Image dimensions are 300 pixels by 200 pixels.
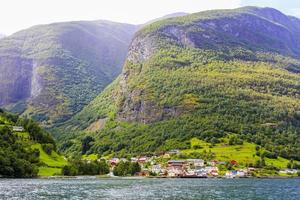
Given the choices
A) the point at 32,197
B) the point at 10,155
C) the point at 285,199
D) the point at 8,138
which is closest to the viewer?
the point at 32,197

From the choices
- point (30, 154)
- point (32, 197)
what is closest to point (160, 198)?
point (32, 197)

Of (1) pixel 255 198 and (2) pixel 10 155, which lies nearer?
(1) pixel 255 198

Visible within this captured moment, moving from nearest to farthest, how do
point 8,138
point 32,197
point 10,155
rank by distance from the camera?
point 32,197, point 10,155, point 8,138

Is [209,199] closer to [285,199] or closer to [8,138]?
[285,199]

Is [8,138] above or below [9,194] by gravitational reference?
below

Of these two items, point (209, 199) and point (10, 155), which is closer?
point (209, 199)

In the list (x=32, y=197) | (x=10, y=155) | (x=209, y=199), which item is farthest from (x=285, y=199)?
(x=10, y=155)

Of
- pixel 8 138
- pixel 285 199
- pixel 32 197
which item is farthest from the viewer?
pixel 8 138

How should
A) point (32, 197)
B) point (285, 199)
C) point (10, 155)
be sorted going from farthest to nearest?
point (10, 155)
point (285, 199)
point (32, 197)

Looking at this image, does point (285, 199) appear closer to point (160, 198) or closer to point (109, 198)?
point (160, 198)
